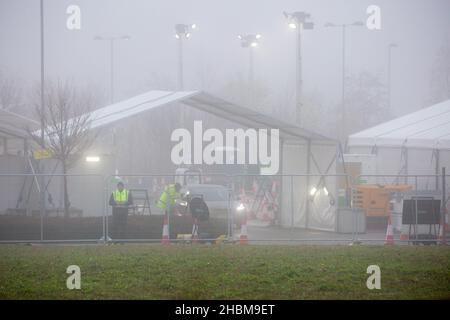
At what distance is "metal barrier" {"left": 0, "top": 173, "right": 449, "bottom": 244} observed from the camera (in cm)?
1905

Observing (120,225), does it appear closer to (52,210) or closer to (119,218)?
(119,218)

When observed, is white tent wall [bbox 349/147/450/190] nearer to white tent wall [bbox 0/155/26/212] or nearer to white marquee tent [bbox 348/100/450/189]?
white marquee tent [bbox 348/100/450/189]

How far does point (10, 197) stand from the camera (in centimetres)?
2447

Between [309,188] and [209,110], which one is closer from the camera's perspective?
[309,188]

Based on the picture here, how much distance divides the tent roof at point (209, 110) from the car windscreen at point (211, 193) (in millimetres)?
2848

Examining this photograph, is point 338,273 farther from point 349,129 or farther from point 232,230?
point 349,129

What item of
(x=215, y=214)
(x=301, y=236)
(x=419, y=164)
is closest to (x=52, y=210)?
(x=215, y=214)

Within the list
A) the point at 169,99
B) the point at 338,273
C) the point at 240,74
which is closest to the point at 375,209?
the point at 169,99

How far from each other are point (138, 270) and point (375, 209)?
54.1ft

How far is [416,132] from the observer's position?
27031 mm

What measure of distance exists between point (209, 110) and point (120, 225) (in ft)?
27.8

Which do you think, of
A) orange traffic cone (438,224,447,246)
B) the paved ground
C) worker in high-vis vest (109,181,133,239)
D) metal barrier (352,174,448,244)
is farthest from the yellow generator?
worker in high-vis vest (109,181,133,239)

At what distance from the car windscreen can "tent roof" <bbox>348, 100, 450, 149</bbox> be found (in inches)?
258

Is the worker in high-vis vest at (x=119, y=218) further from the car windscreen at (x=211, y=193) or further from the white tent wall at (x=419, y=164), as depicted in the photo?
the white tent wall at (x=419, y=164)
